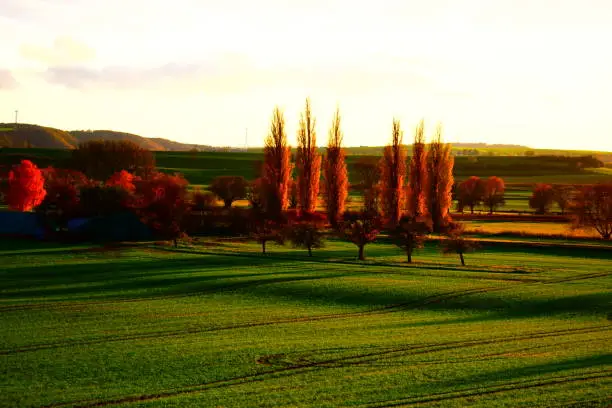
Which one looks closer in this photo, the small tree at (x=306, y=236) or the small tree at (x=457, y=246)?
the small tree at (x=457, y=246)

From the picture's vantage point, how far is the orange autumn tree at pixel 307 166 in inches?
3103

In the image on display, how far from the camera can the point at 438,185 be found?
263ft

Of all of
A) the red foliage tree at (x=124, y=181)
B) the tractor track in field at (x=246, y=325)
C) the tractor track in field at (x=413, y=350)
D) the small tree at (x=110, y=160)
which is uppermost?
the small tree at (x=110, y=160)

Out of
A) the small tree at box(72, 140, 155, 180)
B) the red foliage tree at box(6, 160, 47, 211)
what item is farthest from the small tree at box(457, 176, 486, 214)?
the red foliage tree at box(6, 160, 47, 211)

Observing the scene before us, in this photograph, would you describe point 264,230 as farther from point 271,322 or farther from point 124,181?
point 124,181

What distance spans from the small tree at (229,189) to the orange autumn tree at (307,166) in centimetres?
2620

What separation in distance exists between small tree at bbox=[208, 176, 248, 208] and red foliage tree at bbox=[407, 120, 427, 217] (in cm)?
3478

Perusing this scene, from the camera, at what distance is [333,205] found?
257 feet

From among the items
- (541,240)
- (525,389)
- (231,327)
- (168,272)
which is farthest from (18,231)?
(525,389)

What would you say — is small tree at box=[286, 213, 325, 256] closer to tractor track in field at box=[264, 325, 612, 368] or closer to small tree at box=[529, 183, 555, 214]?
tractor track in field at box=[264, 325, 612, 368]

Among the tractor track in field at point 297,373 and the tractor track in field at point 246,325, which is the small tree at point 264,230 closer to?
the tractor track in field at point 246,325

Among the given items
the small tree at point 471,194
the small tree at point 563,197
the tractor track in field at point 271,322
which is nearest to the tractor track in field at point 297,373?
the tractor track in field at point 271,322

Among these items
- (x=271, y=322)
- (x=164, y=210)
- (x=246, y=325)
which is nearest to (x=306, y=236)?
Result: (x=164, y=210)

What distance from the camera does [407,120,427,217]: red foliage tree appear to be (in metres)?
78.9
